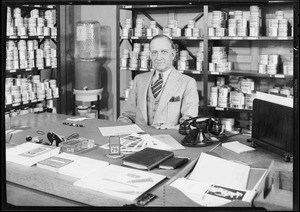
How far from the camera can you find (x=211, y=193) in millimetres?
1613

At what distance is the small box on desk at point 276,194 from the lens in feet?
4.28

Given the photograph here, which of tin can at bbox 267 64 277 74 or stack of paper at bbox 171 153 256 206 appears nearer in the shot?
stack of paper at bbox 171 153 256 206

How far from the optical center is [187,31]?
17.4 ft

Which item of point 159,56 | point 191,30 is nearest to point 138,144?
point 159,56

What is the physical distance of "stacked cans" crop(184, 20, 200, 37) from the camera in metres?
5.26

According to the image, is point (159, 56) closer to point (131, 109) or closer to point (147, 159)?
point (131, 109)

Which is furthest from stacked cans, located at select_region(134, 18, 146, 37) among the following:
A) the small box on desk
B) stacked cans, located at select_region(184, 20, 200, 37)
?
the small box on desk

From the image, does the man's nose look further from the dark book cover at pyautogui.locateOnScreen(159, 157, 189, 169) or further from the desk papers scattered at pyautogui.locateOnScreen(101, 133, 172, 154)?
the dark book cover at pyautogui.locateOnScreen(159, 157, 189, 169)

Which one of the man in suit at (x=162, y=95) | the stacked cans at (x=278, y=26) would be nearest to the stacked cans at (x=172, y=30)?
the stacked cans at (x=278, y=26)

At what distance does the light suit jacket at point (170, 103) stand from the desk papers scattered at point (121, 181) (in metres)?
1.75

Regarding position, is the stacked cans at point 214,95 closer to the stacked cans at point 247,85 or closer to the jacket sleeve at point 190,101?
the stacked cans at point 247,85

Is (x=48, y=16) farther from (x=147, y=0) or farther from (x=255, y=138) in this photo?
(x=147, y=0)

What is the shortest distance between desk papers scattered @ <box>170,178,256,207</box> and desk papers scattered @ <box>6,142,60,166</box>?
0.85 meters

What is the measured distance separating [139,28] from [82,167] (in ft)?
12.8
